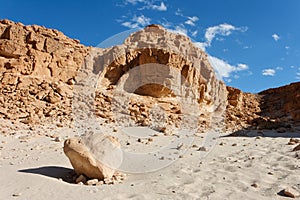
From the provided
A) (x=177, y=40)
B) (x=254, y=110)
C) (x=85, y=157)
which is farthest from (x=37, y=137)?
(x=254, y=110)

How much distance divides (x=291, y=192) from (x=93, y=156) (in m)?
2.90

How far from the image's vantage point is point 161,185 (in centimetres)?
374

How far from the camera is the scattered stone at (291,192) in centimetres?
303

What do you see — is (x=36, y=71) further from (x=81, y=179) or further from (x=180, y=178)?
(x=180, y=178)

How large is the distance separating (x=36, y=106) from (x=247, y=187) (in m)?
10.00

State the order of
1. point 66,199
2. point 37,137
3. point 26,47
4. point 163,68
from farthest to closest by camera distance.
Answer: point 163,68, point 26,47, point 37,137, point 66,199

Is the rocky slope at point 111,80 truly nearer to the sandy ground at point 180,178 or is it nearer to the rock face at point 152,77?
the rock face at point 152,77

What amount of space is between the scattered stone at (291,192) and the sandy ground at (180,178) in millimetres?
82

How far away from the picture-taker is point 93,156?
415 cm

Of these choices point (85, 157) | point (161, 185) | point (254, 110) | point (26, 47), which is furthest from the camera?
point (254, 110)

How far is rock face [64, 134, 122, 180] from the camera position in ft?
13.5

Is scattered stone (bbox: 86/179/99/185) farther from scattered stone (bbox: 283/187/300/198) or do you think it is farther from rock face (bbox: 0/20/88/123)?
rock face (bbox: 0/20/88/123)

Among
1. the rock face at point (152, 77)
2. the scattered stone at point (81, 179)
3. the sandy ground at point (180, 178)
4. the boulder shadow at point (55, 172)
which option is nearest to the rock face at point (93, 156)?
the scattered stone at point (81, 179)

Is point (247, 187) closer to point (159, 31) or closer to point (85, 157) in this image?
point (85, 157)
